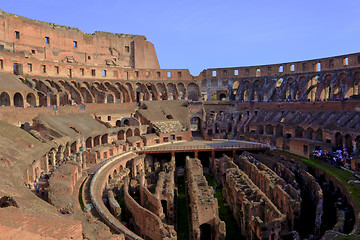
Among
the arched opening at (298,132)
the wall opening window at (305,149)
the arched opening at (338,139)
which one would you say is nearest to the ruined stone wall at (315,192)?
the wall opening window at (305,149)

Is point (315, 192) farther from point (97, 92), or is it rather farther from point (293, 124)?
point (97, 92)

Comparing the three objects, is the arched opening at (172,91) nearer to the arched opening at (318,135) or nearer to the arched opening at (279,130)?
the arched opening at (279,130)

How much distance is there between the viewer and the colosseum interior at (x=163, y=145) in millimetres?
15398

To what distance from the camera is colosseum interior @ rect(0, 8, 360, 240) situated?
15398mm

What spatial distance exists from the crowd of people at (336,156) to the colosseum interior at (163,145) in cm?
13

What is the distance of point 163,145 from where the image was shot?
123 feet

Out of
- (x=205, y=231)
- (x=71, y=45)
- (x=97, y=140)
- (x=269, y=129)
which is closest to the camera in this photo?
(x=205, y=231)

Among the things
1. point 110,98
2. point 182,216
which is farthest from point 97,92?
point 182,216

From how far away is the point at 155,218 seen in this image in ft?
48.5

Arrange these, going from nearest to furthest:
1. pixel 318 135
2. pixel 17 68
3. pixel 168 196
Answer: pixel 168 196 < pixel 318 135 < pixel 17 68

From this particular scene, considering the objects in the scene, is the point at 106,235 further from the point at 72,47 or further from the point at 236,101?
the point at 72,47

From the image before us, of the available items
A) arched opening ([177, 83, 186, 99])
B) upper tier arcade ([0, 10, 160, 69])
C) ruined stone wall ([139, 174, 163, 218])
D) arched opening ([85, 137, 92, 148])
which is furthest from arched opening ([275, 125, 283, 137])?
upper tier arcade ([0, 10, 160, 69])

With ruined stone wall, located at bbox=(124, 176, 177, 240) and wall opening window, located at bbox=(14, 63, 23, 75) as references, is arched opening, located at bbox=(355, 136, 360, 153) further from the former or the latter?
wall opening window, located at bbox=(14, 63, 23, 75)

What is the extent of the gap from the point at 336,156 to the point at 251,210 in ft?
48.2
